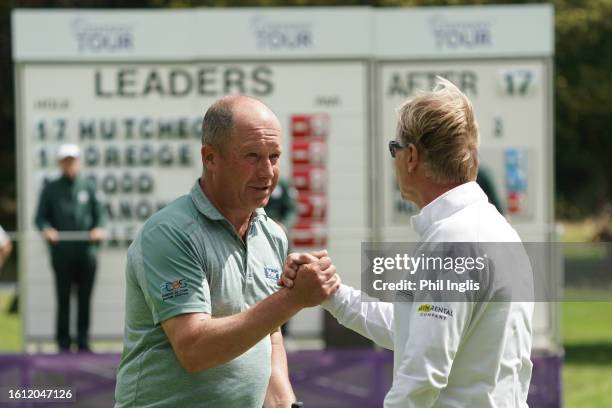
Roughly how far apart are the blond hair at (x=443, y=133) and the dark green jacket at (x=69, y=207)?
8.68 m

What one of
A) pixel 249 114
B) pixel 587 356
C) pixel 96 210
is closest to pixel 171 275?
pixel 249 114

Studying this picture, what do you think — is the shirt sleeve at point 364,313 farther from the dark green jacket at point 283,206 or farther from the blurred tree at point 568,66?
the blurred tree at point 568,66

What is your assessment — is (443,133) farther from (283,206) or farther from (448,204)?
(283,206)

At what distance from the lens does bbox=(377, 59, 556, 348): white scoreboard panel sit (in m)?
12.7

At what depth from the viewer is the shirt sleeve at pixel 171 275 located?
3.49m

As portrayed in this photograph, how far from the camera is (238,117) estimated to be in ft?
12.0

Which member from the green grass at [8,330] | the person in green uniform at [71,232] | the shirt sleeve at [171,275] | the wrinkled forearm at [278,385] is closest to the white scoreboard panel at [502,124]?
the person in green uniform at [71,232]

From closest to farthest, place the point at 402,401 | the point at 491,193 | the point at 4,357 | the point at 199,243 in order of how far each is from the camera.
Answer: the point at 402,401 → the point at 199,243 → the point at 4,357 → the point at 491,193

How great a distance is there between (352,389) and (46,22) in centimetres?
536

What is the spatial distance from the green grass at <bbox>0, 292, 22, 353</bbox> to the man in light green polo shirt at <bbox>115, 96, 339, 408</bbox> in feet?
33.7

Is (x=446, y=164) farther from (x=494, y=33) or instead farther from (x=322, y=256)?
(x=494, y=33)

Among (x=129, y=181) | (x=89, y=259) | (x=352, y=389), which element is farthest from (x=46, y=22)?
(x=352, y=389)

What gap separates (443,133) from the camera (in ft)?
11.1

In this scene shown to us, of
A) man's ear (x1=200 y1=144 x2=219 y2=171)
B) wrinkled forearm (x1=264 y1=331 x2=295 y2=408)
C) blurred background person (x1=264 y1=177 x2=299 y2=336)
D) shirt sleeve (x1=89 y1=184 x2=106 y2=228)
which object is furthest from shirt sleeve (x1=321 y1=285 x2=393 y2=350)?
shirt sleeve (x1=89 y1=184 x2=106 y2=228)
